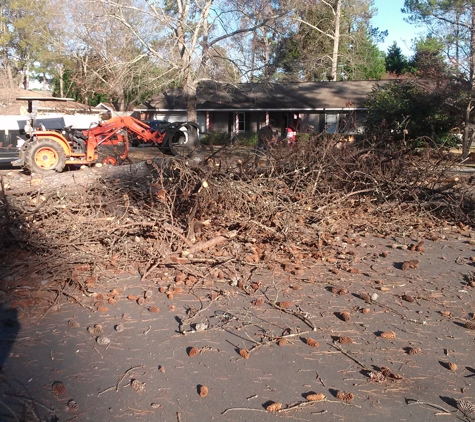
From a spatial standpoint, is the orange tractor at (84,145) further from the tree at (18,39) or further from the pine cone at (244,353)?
the tree at (18,39)

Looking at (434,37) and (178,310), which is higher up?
(434,37)

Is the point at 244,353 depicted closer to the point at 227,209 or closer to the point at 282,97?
the point at 227,209

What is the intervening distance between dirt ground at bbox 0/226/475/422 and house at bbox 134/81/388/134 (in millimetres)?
28706

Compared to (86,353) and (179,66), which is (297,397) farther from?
(179,66)

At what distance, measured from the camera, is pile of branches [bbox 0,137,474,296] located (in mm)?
6133

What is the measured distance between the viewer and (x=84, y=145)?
615 inches

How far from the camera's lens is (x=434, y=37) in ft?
81.9

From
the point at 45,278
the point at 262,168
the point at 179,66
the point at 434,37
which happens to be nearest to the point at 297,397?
the point at 45,278

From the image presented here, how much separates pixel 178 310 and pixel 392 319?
6.76 ft

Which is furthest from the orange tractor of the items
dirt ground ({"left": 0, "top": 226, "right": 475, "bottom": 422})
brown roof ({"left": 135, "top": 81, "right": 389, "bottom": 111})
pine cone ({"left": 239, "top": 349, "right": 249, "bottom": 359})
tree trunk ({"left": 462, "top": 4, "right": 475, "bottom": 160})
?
brown roof ({"left": 135, "top": 81, "right": 389, "bottom": 111})

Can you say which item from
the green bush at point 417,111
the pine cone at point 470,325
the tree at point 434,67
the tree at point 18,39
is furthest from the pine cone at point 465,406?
the tree at point 18,39

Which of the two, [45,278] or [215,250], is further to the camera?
[215,250]

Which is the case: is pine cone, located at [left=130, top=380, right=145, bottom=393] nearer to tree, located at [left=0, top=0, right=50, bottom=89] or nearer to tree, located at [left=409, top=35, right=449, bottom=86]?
tree, located at [left=409, top=35, right=449, bottom=86]

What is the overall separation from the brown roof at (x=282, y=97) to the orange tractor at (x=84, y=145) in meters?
17.6
